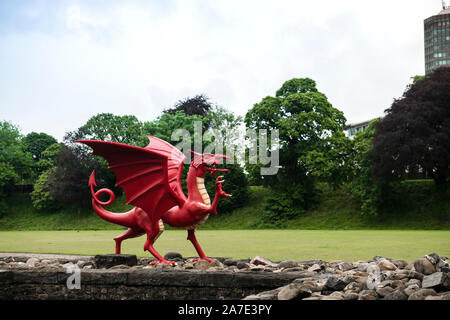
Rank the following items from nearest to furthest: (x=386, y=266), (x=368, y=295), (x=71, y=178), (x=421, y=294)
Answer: (x=421, y=294), (x=368, y=295), (x=386, y=266), (x=71, y=178)

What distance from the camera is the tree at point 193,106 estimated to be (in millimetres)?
36344

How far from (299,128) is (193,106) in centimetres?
1260

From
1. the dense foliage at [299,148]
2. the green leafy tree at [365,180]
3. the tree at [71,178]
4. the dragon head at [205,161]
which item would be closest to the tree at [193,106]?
the dense foliage at [299,148]

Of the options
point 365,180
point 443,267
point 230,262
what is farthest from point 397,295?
point 365,180

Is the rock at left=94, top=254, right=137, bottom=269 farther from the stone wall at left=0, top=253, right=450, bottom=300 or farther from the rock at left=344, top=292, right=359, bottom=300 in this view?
the rock at left=344, top=292, right=359, bottom=300

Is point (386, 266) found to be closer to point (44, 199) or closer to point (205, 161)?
point (205, 161)

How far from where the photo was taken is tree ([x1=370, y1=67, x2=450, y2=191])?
21.5 m

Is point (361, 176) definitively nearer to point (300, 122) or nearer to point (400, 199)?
point (400, 199)

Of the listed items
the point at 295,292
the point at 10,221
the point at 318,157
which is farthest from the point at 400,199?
the point at 10,221

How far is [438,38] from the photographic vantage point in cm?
7688

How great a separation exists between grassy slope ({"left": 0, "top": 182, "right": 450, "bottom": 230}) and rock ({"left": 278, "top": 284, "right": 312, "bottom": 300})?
1910 cm

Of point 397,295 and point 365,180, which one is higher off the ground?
point 365,180

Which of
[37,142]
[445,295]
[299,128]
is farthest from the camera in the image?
[37,142]

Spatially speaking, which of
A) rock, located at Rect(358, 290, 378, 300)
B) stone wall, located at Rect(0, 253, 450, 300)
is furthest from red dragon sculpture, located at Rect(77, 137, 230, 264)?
rock, located at Rect(358, 290, 378, 300)
